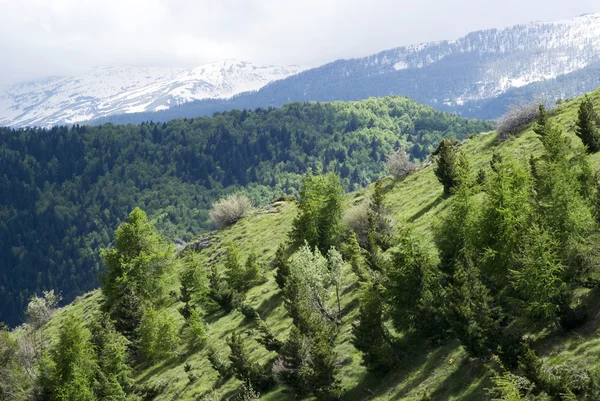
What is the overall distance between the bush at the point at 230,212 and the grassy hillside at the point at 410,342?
6.31 meters

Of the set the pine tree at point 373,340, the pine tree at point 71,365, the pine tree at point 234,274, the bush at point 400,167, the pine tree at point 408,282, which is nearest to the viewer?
the pine tree at point 373,340

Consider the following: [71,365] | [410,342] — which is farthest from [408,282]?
[71,365]

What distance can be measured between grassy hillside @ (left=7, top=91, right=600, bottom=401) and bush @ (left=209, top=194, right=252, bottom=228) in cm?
631

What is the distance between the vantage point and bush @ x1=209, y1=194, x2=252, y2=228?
104938 millimetres

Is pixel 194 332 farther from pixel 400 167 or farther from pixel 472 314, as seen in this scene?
pixel 400 167

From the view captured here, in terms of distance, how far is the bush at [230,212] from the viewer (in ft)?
344

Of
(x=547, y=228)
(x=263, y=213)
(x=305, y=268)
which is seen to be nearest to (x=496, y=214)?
(x=547, y=228)

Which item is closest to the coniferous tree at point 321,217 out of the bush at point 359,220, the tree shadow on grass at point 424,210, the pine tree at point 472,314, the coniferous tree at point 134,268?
the bush at point 359,220

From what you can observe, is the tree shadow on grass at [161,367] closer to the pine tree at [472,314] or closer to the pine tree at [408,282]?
the pine tree at [408,282]

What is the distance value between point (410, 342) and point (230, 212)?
240 feet

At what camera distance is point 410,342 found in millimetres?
35281

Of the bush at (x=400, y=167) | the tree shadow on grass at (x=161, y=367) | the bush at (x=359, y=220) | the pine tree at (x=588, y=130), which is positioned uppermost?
the pine tree at (x=588, y=130)

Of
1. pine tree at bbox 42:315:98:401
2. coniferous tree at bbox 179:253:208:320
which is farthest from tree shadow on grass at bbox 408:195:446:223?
pine tree at bbox 42:315:98:401

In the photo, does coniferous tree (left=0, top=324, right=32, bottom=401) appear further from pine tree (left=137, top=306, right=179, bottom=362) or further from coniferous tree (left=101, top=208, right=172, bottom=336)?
pine tree (left=137, top=306, right=179, bottom=362)
